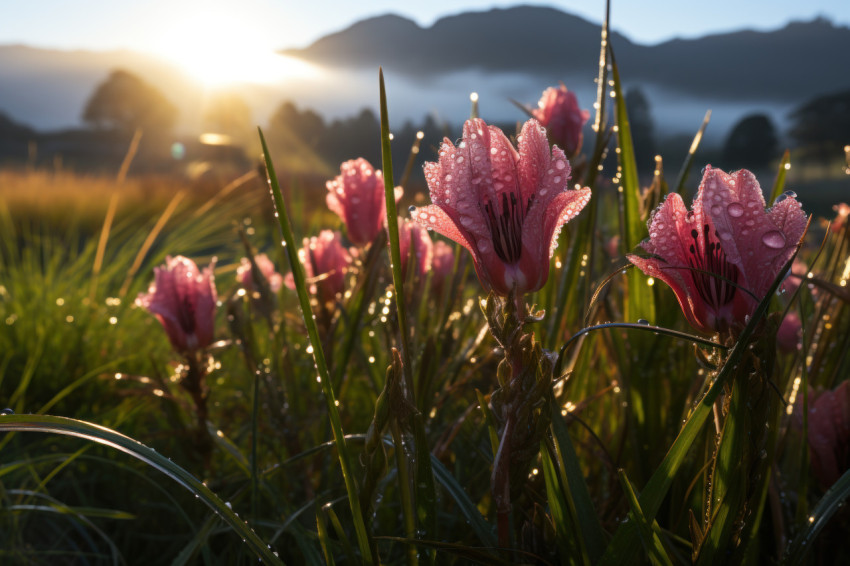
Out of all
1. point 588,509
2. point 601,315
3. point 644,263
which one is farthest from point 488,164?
point 601,315

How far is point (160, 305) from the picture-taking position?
60.7 inches

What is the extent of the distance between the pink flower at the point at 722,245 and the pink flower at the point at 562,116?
2.83 feet

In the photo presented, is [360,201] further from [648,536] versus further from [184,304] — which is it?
[648,536]

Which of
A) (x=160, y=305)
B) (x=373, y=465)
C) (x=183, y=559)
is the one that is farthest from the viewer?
(x=160, y=305)

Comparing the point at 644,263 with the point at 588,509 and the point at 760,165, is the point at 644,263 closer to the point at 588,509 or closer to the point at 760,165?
the point at 588,509

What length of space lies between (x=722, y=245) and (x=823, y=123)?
60941 millimetres

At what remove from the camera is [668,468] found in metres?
0.84

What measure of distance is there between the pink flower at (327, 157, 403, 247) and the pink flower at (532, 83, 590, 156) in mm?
439

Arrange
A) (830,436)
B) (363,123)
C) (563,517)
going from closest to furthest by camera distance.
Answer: (563,517)
(830,436)
(363,123)

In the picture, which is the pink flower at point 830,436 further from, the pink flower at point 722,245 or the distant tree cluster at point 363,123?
the distant tree cluster at point 363,123

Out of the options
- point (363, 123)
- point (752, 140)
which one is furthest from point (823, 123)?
point (363, 123)

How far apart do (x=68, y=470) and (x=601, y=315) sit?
5.39 ft

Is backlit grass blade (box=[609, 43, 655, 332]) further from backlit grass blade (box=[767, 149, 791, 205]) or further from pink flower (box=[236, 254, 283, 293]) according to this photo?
pink flower (box=[236, 254, 283, 293])

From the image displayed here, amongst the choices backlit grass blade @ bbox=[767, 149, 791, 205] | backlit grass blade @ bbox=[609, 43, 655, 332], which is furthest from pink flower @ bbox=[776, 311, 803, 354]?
backlit grass blade @ bbox=[609, 43, 655, 332]
